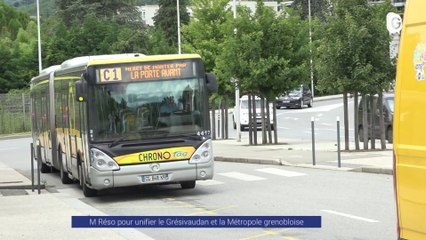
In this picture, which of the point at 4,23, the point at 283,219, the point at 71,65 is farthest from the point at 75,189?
the point at 4,23

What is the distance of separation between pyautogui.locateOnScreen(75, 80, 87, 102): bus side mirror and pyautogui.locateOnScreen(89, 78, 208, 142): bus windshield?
0.59 feet

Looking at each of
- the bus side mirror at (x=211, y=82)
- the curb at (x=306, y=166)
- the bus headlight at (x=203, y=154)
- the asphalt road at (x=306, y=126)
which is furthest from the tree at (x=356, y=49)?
the bus headlight at (x=203, y=154)

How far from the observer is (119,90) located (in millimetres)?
15836

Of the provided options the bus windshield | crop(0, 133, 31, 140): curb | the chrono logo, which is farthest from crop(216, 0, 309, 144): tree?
crop(0, 133, 31, 140): curb

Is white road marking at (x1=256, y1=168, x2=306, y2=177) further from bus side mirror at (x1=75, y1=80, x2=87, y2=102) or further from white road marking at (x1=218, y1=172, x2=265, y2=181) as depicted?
bus side mirror at (x1=75, y1=80, x2=87, y2=102)

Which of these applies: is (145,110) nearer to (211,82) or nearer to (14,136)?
(211,82)

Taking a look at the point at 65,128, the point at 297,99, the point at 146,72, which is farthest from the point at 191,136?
the point at 297,99

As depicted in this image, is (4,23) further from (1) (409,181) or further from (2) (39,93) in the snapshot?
(1) (409,181)

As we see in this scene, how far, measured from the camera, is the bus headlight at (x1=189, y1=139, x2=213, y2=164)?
1583cm

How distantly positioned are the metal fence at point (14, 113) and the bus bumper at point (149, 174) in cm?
3911

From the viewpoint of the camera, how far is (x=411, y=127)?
6.12m

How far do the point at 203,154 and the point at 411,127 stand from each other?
9.98 metres

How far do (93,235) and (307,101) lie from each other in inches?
2385

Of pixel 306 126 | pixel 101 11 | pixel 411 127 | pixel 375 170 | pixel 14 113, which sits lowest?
pixel 306 126
